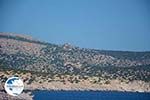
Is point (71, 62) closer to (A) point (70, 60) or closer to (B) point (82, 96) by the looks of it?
(A) point (70, 60)

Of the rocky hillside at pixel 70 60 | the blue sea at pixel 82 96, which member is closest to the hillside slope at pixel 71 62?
the rocky hillside at pixel 70 60

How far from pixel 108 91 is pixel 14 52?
2178mm

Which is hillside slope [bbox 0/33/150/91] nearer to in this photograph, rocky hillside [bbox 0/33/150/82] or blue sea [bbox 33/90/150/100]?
rocky hillside [bbox 0/33/150/82]

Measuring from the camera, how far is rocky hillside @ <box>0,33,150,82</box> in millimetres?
7598

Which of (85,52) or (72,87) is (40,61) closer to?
(85,52)

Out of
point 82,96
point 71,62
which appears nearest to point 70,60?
point 71,62

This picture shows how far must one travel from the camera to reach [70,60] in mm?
8195

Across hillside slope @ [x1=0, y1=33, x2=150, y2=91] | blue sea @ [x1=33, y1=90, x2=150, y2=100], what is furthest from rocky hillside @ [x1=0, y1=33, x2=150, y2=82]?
blue sea @ [x1=33, y1=90, x2=150, y2=100]

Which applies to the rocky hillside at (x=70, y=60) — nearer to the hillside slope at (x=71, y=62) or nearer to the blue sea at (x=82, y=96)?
the hillside slope at (x=71, y=62)

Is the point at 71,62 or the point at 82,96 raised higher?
the point at 71,62

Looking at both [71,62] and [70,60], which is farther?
[70,60]

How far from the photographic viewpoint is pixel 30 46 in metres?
8.75

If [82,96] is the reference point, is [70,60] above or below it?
above

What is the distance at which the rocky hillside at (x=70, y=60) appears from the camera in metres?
7.60
